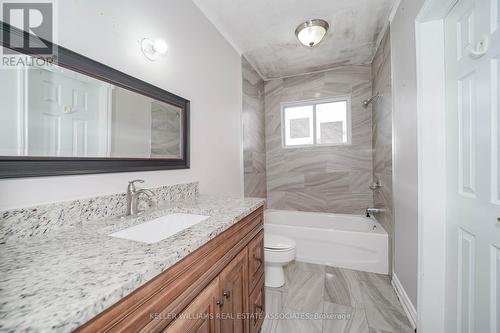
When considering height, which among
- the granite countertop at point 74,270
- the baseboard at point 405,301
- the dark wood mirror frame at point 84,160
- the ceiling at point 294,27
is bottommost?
the baseboard at point 405,301

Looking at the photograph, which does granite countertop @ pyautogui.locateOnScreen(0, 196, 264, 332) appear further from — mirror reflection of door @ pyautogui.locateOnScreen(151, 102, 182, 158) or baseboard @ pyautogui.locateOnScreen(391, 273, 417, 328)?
baseboard @ pyautogui.locateOnScreen(391, 273, 417, 328)

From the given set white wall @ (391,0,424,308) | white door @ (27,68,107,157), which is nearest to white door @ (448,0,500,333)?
white wall @ (391,0,424,308)

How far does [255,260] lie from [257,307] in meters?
0.32

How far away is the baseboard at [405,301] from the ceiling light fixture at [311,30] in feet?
7.76

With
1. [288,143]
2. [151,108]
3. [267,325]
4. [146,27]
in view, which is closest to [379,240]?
[267,325]

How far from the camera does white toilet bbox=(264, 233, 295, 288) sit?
177cm

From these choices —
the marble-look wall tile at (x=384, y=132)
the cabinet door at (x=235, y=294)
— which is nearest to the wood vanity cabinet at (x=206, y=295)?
the cabinet door at (x=235, y=294)

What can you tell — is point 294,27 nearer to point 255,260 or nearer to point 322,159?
point 322,159

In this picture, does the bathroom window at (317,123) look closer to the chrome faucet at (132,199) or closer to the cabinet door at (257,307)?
the cabinet door at (257,307)

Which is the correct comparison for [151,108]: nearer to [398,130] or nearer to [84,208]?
[84,208]

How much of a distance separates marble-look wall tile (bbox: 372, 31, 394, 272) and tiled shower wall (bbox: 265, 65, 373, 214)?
0.25 m

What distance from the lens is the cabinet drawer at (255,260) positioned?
116 cm

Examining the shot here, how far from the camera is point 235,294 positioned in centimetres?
98

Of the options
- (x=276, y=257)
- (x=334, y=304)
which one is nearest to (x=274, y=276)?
(x=276, y=257)
